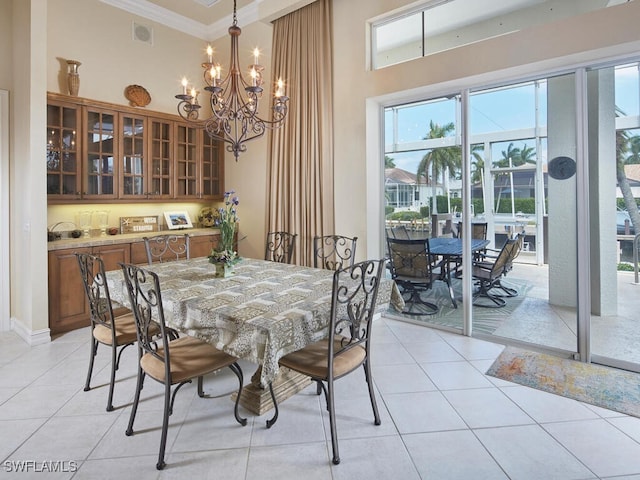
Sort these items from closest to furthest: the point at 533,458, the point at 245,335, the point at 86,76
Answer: the point at 245,335 < the point at 533,458 < the point at 86,76

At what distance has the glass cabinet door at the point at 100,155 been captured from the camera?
429cm

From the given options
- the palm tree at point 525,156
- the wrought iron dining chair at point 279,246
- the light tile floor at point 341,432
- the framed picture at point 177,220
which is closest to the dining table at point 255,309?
the light tile floor at point 341,432

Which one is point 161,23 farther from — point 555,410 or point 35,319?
point 555,410

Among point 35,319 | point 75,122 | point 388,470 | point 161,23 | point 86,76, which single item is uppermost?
point 161,23

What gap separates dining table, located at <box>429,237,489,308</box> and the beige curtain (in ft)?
3.79

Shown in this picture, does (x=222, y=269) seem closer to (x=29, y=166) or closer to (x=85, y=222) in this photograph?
(x=29, y=166)

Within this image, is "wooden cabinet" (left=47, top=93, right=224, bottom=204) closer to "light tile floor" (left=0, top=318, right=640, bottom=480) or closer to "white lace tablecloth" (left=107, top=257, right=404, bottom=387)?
"white lace tablecloth" (left=107, top=257, right=404, bottom=387)

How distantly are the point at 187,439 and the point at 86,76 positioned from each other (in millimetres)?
4181

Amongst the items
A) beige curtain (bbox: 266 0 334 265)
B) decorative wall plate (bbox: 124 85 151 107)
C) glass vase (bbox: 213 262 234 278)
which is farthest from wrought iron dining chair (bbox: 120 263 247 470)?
decorative wall plate (bbox: 124 85 151 107)

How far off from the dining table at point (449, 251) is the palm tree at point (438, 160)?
332 mm

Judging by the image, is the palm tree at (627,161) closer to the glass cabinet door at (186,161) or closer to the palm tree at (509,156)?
the palm tree at (509,156)

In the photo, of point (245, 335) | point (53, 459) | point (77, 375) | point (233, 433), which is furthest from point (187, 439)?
point (77, 375)

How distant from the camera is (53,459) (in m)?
2.03

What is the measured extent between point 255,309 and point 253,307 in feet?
0.13
